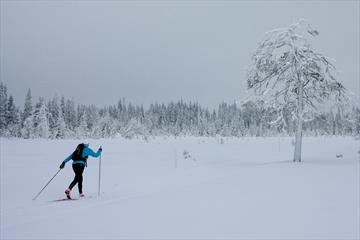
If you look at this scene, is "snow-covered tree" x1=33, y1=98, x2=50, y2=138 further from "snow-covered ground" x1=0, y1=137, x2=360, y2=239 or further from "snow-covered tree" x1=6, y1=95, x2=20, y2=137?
"snow-covered ground" x1=0, y1=137, x2=360, y2=239

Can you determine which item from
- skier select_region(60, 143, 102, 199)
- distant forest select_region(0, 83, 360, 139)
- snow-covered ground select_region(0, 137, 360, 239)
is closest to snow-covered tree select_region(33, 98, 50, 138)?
distant forest select_region(0, 83, 360, 139)

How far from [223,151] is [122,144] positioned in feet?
31.7

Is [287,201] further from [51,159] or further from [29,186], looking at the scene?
[51,159]

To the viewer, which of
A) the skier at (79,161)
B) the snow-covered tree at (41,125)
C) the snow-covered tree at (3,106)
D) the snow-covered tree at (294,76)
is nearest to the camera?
the skier at (79,161)

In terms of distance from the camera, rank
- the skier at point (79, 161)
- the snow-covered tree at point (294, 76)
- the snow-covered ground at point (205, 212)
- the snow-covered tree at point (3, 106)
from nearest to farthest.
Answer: the snow-covered ground at point (205, 212), the skier at point (79, 161), the snow-covered tree at point (294, 76), the snow-covered tree at point (3, 106)

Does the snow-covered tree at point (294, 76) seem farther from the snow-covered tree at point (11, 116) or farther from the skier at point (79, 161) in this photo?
the snow-covered tree at point (11, 116)

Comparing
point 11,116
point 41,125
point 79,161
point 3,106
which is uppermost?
point 3,106

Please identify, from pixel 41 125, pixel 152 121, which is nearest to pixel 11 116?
pixel 41 125

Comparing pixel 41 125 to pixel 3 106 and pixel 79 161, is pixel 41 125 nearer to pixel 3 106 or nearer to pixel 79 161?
pixel 3 106

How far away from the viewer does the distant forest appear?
24378 mm

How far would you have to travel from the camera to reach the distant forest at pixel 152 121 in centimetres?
2438

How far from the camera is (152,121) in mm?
106000

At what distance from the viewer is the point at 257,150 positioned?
115ft

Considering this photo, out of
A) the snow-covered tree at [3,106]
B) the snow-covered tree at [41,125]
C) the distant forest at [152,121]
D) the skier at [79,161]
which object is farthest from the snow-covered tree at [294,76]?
the snow-covered tree at [3,106]
